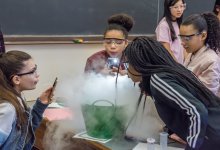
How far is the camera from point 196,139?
1289mm

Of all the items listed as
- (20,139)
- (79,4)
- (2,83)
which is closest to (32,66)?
(2,83)

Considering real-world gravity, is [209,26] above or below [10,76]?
above

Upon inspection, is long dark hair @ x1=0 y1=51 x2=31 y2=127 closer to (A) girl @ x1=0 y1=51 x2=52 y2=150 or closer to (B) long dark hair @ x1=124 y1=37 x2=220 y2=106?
(A) girl @ x1=0 y1=51 x2=52 y2=150

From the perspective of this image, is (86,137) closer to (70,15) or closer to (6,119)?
(6,119)

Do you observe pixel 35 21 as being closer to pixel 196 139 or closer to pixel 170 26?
pixel 170 26

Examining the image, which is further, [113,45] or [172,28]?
[172,28]

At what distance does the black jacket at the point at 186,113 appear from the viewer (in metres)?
1.27

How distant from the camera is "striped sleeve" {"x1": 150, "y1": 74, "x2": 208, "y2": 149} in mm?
1266

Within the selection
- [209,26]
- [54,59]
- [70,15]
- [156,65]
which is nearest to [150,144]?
[156,65]

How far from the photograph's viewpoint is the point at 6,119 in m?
1.50

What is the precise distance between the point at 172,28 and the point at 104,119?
1.60 m

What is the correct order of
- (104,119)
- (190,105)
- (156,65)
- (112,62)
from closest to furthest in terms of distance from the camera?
(190,105), (156,65), (104,119), (112,62)

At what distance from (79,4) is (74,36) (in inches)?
11.0


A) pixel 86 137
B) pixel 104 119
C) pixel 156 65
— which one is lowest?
pixel 86 137
